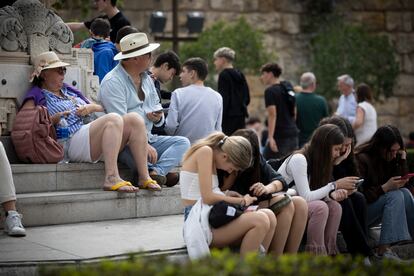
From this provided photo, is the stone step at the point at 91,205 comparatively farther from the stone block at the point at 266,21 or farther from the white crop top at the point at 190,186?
the stone block at the point at 266,21

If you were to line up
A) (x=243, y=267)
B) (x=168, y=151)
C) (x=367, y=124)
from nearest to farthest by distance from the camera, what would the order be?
(x=243, y=267)
(x=168, y=151)
(x=367, y=124)

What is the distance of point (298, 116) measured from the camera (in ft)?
45.7

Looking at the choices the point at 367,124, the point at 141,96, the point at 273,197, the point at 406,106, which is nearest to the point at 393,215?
the point at 273,197

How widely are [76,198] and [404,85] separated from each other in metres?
13.3

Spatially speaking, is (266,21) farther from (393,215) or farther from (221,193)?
(221,193)

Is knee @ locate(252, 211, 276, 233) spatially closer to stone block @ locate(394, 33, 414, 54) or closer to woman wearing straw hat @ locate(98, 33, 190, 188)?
woman wearing straw hat @ locate(98, 33, 190, 188)

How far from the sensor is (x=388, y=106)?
810 inches

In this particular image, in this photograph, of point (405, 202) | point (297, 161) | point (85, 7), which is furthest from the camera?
point (85, 7)

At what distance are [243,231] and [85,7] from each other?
31.3ft

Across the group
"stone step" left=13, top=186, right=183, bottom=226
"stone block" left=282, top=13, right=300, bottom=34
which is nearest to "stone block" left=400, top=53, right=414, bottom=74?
"stone block" left=282, top=13, right=300, bottom=34

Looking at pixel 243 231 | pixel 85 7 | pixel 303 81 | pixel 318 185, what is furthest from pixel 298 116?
pixel 243 231

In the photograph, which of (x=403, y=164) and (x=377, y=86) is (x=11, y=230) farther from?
(x=377, y=86)

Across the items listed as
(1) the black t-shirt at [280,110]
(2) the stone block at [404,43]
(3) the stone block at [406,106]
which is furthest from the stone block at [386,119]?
(1) the black t-shirt at [280,110]

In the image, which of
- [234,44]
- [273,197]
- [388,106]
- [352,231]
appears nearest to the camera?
[273,197]
